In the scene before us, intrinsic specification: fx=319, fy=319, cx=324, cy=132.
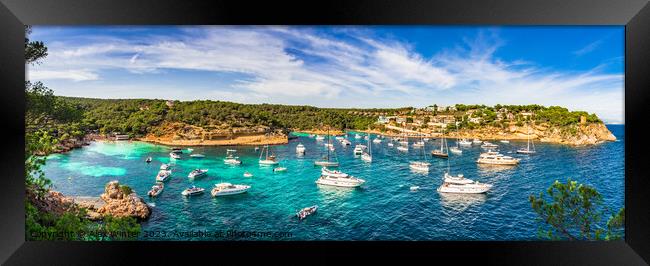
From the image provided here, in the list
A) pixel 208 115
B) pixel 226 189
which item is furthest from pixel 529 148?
pixel 208 115

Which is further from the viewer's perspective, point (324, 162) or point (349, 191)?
point (324, 162)

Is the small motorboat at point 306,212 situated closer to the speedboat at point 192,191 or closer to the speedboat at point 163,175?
the speedboat at point 192,191

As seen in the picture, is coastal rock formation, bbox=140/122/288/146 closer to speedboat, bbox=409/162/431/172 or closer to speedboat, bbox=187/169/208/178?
speedboat, bbox=187/169/208/178

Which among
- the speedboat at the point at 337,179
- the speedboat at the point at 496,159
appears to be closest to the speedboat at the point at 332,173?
the speedboat at the point at 337,179

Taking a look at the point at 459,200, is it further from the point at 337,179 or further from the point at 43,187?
the point at 43,187

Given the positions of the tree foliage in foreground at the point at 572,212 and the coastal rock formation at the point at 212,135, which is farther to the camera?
the coastal rock formation at the point at 212,135
